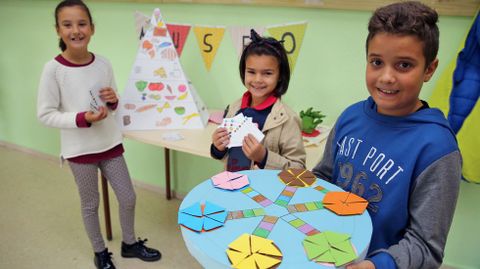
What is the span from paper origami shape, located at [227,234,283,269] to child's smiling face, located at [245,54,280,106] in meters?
0.82

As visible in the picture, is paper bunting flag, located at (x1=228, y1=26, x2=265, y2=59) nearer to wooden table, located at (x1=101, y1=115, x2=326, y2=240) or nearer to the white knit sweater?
wooden table, located at (x1=101, y1=115, x2=326, y2=240)

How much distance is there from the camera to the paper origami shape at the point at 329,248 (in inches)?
30.2

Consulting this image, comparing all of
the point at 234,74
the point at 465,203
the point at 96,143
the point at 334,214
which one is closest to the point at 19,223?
the point at 96,143

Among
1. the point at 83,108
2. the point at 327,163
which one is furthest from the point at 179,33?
the point at 327,163

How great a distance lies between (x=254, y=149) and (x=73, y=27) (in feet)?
3.64

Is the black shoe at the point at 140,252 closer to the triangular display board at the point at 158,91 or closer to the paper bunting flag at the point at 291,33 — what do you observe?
the triangular display board at the point at 158,91

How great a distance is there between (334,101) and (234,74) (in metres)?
0.71

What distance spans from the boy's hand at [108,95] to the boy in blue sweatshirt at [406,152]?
4.55ft

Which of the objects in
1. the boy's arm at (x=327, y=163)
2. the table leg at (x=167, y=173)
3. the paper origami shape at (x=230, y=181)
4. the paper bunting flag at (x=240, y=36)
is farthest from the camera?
the table leg at (x=167, y=173)

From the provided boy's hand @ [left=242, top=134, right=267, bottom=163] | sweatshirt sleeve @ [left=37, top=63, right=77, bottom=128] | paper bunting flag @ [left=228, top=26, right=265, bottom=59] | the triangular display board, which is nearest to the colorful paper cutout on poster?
A: the triangular display board

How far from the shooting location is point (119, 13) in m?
2.75

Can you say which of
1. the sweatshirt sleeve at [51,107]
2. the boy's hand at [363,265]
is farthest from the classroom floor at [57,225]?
the boy's hand at [363,265]

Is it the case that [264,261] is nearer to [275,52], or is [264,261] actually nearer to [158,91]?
[275,52]

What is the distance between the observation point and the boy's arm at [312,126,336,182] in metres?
1.17
